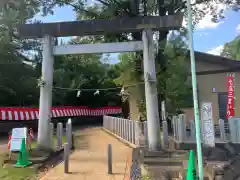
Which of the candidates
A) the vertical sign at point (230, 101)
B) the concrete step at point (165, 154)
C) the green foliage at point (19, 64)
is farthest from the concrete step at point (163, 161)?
the green foliage at point (19, 64)

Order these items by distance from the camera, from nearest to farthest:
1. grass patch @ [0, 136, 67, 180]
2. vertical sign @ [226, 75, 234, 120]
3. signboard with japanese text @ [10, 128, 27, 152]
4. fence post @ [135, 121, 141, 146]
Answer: grass patch @ [0, 136, 67, 180] → signboard with japanese text @ [10, 128, 27, 152] → fence post @ [135, 121, 141, 146] → vertical sign @ [226, 75, 234, 120]

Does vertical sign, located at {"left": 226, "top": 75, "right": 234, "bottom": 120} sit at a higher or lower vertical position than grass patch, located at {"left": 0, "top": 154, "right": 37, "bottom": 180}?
higher

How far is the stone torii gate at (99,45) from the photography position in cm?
920

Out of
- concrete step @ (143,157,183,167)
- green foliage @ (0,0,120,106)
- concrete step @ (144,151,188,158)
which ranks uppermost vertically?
green foliage @ (0,0,120,106)

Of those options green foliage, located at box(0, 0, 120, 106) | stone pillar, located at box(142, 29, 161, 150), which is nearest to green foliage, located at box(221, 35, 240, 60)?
stone pillar, located at box(142, 29, 161, 150)

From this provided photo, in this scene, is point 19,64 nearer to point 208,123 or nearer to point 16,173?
point 16,173

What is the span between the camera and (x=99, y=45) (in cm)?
976

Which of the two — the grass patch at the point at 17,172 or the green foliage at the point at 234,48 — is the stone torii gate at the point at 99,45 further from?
the green foliage at the point at 234,48

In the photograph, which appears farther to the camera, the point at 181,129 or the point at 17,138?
the point at 181,129

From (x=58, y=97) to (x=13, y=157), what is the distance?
1668 centimetres

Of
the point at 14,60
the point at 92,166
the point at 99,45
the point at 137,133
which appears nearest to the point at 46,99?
the point at 99,45

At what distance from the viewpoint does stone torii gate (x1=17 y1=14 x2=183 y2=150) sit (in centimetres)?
920

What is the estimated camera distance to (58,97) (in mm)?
24578

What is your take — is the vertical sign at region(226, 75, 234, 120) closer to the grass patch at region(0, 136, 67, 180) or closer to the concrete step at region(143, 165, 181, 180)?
the concrete step at region(143, 165, 181, 180)
